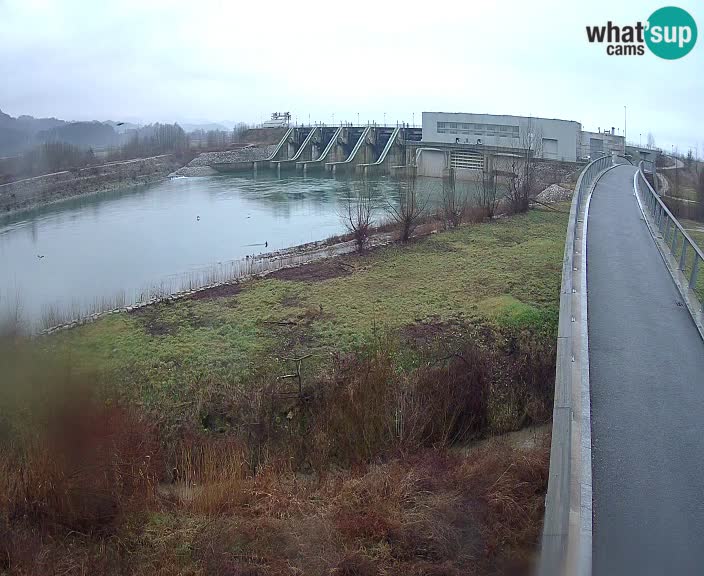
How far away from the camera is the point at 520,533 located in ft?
12.3

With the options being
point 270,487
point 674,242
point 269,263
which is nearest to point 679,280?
point 674,242

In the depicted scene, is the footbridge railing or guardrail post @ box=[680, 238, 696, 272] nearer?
the footbridge railing

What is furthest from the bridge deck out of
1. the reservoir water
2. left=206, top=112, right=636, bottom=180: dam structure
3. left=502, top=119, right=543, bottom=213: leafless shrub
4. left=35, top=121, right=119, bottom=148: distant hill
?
left=206, top=112, right=636, bottom=180: dam structure

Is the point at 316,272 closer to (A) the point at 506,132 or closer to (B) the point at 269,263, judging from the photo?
(B) the point at 269,263

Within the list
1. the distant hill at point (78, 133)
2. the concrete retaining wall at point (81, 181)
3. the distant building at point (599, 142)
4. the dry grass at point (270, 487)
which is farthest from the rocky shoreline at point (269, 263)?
the distant building at point (599, 142)

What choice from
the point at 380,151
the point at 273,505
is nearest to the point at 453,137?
the point at 380,151

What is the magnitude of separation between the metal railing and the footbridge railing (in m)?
1.03

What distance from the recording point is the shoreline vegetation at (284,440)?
12.3 ft

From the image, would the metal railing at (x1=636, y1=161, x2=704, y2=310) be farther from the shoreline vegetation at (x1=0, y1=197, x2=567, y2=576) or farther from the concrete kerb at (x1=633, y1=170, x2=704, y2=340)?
the shoreline vegetation at (x1=0, y1=197, x2=567, y2=576)

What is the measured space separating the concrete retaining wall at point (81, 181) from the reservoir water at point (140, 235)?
17.3 inches

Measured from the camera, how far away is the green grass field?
6.31 metres

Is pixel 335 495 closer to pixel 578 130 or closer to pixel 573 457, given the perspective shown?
pixel 573 457

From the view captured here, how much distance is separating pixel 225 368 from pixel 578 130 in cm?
2676

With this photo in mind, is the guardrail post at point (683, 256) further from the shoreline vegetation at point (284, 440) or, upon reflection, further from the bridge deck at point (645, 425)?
the shoreline vegetation at point (284, 440)
